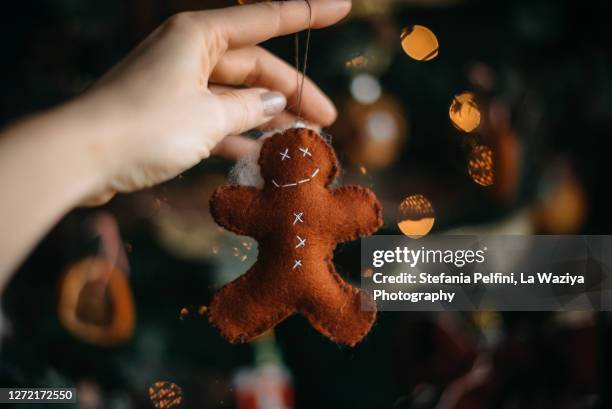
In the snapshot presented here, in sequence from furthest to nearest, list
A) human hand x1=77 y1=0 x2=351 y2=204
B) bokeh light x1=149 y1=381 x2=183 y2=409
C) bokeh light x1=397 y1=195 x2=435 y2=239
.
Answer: bokeh light x1=149 y1=381 x2=183 y2=409, bokeh light x1=397 y1=195 x2=435 y2=239, human hand x1=77 y1=0 x2=351 y2=204

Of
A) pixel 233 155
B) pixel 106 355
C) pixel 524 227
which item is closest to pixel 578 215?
pixel 524 227

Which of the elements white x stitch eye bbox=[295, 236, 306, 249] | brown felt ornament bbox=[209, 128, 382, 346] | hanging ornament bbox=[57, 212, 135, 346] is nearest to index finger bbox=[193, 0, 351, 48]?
brown felt ornament bbox=[209, 128, 382, 346]

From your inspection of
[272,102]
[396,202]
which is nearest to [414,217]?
[396,202]

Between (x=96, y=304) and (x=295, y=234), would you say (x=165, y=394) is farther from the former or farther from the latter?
(x=295, y=234)

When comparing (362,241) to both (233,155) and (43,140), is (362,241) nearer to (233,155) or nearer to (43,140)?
(233,155)

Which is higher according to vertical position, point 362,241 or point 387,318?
point 362,241

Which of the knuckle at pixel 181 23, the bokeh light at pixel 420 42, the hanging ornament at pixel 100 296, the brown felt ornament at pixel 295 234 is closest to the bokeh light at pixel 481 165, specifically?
the bokeh light at pixel 420 42

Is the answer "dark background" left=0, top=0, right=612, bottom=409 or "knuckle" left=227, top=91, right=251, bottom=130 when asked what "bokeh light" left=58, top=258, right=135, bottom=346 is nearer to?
"dark background" left=0, top=0, right=612, bottom=409
